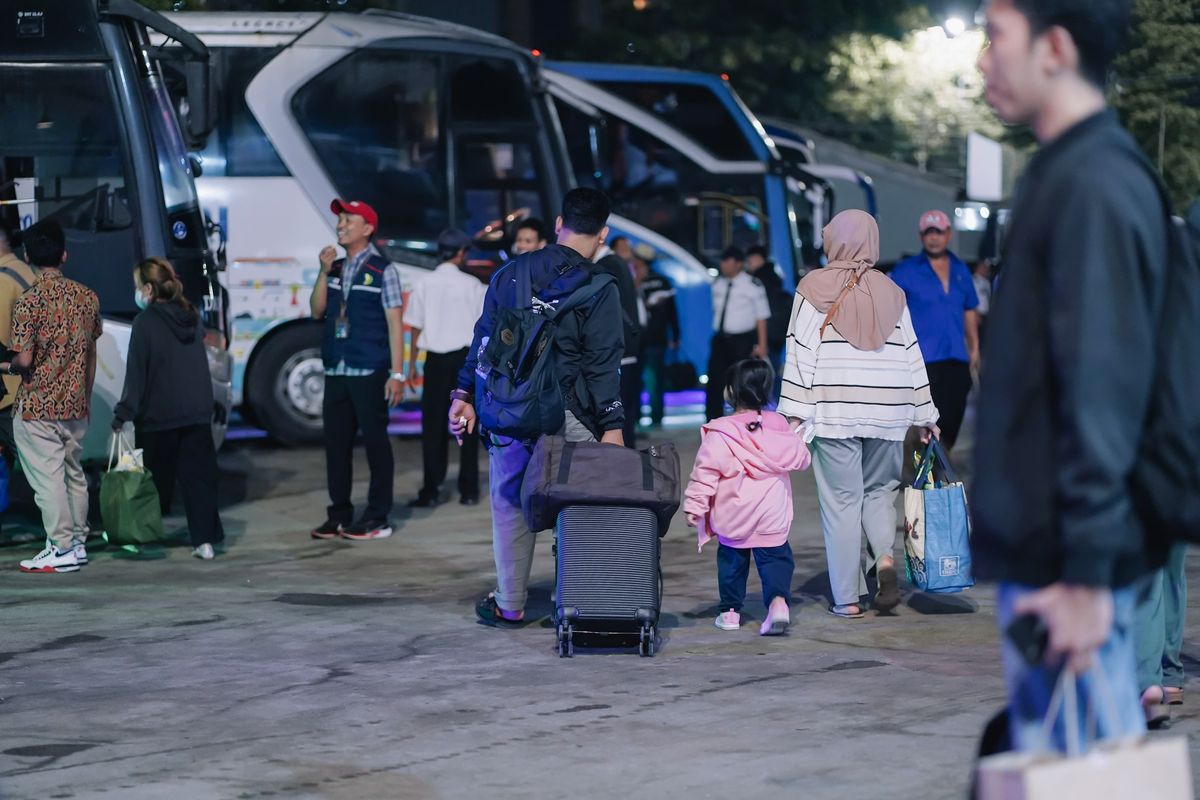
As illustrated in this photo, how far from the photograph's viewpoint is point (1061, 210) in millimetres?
3035

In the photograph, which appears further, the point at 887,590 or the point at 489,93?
the point at 489,93

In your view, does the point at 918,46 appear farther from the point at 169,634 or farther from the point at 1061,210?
the point at 1061,210

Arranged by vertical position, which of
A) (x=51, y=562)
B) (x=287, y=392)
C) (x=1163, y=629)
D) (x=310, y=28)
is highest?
(x=310, y=28)

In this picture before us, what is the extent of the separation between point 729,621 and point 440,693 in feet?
5.47

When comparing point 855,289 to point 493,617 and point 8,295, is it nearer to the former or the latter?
point 493,617

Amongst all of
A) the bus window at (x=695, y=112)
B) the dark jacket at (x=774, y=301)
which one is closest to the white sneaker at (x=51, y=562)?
the dark jacket at (x=774, y=301)

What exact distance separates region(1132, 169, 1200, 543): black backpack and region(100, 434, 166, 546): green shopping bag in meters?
7.37

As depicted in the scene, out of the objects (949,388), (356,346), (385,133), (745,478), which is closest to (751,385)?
(745,478)

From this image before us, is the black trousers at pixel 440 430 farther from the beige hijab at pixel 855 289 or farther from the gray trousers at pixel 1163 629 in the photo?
the gray trousers at pixel 1163 629

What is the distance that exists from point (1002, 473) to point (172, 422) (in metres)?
7.37

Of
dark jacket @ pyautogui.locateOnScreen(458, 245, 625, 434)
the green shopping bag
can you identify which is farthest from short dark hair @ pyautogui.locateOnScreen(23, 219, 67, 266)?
dark jacket @ pyautogui.locateOnScreen(458, 245, 625, 434)

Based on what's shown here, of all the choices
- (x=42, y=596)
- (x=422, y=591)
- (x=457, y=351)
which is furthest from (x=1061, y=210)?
(x=457, y=351)

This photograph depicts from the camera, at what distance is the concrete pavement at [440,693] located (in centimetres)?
541

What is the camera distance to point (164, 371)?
385 inches
